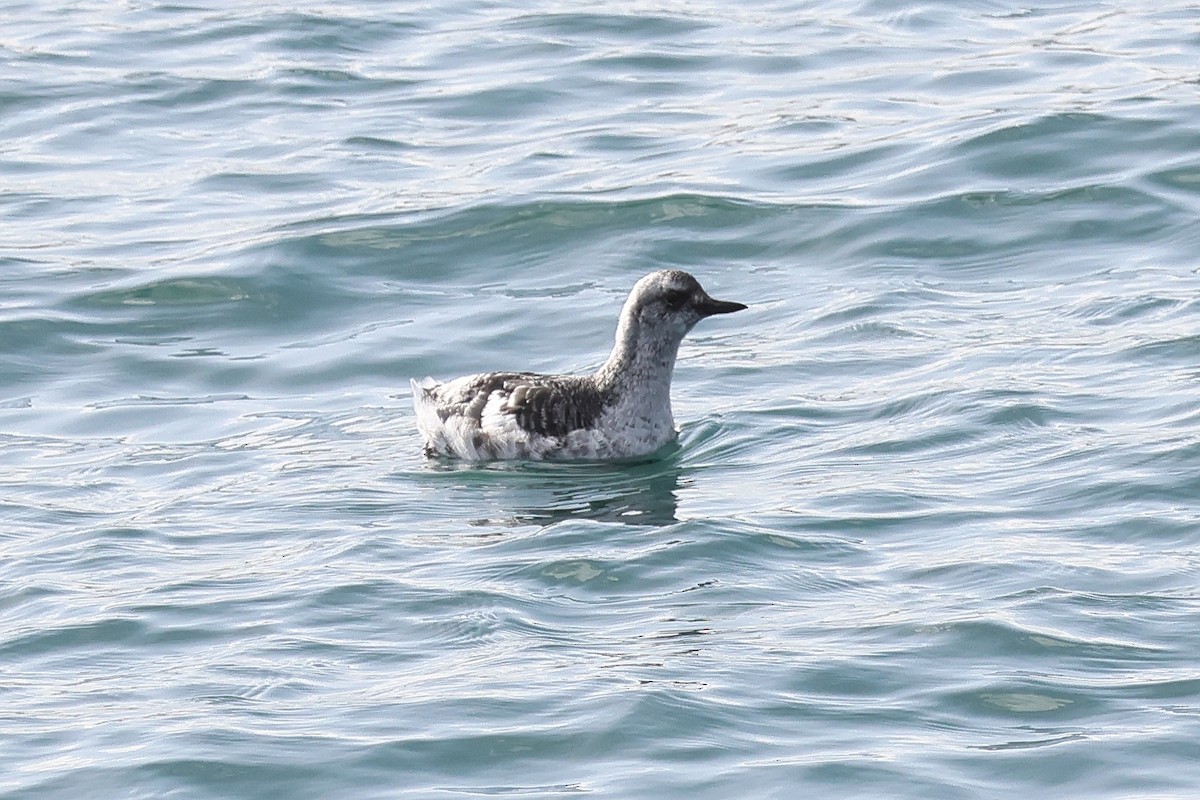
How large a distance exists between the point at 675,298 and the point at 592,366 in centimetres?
163

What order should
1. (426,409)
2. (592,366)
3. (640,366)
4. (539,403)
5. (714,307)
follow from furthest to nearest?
(592,366) → (714,307) → (640,366) → (426,409) → (539,403)

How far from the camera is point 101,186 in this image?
19094 millimetres

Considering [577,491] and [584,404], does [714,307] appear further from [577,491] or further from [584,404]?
[577,491]

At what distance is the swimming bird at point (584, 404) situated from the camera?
12836 millimetres

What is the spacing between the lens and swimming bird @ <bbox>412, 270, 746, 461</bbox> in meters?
12.8

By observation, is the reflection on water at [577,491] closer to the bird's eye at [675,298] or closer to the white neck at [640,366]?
the white neck at [640,366]

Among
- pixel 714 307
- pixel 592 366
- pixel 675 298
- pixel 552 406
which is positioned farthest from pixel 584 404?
pixel 592 366

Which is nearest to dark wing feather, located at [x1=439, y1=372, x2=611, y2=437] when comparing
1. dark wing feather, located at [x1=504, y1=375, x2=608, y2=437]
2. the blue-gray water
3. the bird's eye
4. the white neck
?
dark wing feather, located at [x1=504, y1=375, x2=608, y2=437]

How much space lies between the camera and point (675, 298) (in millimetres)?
13328

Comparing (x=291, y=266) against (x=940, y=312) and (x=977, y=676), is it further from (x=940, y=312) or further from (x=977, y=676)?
(x=977, y=676)

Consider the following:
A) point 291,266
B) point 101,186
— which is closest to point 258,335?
point 291,266

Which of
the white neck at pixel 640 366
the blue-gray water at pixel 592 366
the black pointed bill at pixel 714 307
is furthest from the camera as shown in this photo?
the black pointed bill at pixel 714 307

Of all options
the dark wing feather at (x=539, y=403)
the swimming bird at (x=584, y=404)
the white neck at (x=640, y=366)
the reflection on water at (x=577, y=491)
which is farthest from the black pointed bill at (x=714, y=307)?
the reflection on water at (x=577, y=491)

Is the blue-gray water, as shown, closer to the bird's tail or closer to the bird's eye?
the bird's tail
